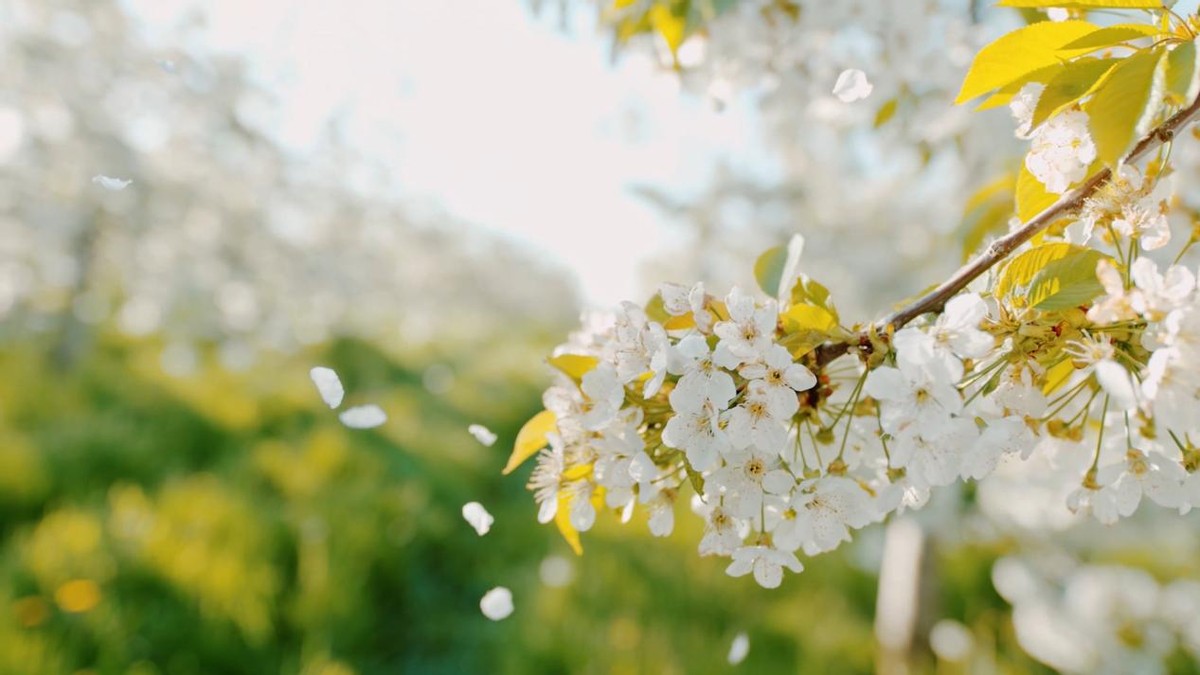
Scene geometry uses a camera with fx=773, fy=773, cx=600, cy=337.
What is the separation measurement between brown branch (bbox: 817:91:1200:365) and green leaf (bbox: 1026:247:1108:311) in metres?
0.06

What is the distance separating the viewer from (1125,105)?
56 centimetres

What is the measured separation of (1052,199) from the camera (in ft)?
2.40

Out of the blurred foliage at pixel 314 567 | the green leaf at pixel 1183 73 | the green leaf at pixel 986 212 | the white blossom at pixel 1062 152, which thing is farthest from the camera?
the blurred foliage at pixel 314 567

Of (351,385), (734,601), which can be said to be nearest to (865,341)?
(734,601)

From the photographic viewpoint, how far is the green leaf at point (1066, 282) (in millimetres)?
603

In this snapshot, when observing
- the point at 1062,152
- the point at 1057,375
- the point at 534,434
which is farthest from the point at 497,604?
the point at 1062,152

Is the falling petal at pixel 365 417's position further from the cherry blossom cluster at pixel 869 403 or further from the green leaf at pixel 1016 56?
the green leaf at pixel 1016 56

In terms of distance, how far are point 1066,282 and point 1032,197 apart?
148 mm

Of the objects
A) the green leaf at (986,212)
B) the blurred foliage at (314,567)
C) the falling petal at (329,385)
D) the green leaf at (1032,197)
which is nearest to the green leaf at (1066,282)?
the green leaf at (1032,197)

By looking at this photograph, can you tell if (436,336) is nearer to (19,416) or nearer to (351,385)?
(351,385)

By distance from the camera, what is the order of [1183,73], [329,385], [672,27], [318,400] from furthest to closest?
[318,400], [672,27], [329,385], [1183,73]

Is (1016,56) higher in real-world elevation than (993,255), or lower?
higher

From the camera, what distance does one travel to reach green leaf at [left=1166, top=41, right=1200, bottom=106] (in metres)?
0.55

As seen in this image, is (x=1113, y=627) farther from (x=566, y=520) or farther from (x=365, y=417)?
(x=365, y=417)
